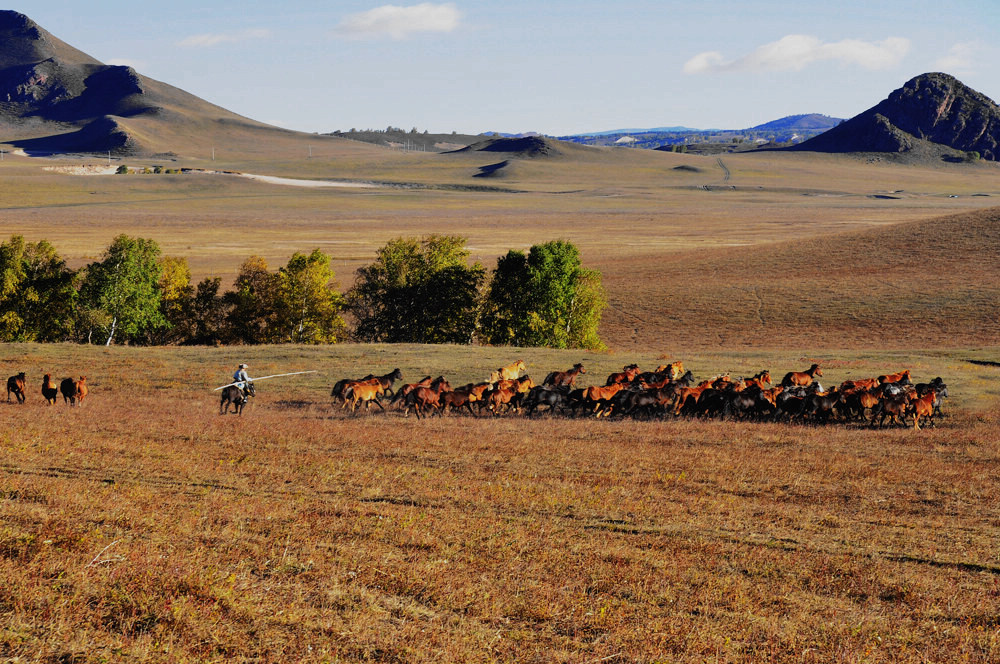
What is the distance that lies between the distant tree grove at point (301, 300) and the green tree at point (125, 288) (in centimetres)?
6

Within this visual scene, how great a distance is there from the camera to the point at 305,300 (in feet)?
183

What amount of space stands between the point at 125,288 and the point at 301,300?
10.7 metres

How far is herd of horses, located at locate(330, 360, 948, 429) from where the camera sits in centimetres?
2706

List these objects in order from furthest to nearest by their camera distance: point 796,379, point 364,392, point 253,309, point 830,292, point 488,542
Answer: point 830,292 < point 253,309 < point 796,379 < point 364,392 < point 488,542

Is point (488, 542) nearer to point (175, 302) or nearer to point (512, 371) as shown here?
point (512, 371)

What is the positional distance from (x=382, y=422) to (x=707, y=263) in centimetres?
6779

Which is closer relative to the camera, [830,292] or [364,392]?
[364,392]

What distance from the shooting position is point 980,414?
26.9m

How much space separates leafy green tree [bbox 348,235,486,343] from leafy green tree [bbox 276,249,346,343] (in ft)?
10.5

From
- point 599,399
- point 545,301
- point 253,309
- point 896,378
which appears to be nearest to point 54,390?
point 599,399

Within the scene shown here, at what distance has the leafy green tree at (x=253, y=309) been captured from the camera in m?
56.3

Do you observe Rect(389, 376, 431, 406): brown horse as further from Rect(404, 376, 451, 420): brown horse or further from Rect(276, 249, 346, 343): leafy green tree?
Rect(276, 249, 346, 343): leafy green tree

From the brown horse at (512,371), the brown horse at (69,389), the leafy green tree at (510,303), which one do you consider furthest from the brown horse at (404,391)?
the leafy green tree at (510,303)

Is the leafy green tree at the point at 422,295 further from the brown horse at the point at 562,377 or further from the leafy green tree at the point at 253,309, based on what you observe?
the brown horse at the point at 562,377
